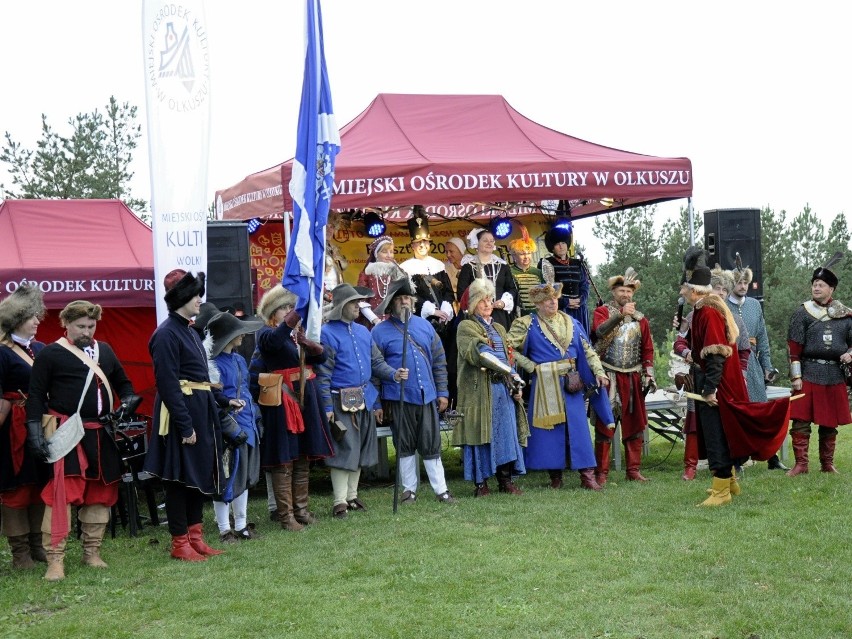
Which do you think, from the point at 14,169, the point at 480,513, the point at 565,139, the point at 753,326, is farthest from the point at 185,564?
the point at 14,169

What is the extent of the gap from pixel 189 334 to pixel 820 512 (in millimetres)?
4415

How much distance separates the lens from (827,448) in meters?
8.86

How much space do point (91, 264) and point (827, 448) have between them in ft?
21.8

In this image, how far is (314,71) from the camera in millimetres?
7234

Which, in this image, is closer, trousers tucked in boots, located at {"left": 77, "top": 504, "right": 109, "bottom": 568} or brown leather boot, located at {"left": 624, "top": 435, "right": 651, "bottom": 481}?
trousers tucked in boots, located at {"left": 77, "top": 504, "right": 109, "bottom": 568}

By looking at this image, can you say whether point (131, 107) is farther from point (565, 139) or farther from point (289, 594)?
point (289, 594)

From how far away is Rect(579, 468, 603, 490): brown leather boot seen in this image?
8.58 m

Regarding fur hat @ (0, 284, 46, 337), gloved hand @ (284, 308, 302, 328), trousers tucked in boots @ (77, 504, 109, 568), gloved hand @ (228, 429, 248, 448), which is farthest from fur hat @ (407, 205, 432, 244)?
trousers tucked in boots @ (77, 504, 109, 568)

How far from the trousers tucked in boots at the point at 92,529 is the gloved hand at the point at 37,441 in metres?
0.55

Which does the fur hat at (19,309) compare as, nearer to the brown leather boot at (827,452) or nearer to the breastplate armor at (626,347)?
the breastplate armor at (626,347)

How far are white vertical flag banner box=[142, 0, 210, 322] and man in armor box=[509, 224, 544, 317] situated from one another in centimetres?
325

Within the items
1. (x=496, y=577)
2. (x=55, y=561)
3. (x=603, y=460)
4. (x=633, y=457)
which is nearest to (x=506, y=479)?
(x=603, y=460)

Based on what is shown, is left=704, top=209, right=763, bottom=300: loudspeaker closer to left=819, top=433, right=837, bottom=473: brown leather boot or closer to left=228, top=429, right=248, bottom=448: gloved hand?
left=819, top=433, right=837, bottom=473: brown leather boot

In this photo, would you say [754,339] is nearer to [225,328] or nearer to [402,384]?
[402,384]
